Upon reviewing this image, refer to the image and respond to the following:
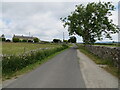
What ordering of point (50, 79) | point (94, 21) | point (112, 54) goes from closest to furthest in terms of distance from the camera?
point (50, 79)
point (112, 54)
point (94, 21)

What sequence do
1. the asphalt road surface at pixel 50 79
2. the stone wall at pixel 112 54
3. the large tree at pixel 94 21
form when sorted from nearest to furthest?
the asphalt road surface at pixel 50 79, the stone wall at pixel 112 54, the large tree at pixel 94 21

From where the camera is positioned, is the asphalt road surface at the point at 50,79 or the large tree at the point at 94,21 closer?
the asphalt road surface at the point at 50,79

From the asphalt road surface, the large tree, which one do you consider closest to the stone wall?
the asphalt road surface

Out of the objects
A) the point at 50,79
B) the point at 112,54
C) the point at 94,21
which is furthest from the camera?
the point at 94,21

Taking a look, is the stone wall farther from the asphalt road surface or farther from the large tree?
the large tree

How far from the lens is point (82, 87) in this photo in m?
5.69

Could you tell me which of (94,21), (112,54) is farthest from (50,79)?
(94,21)

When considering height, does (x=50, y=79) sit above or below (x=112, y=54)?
below

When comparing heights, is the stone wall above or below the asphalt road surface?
above

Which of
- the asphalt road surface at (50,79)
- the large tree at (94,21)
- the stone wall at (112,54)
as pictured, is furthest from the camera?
the large tree at (94,21)

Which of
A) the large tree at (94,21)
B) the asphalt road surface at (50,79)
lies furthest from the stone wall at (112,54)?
the large tree at (94,21)

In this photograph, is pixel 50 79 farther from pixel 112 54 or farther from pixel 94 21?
pixel 94 21

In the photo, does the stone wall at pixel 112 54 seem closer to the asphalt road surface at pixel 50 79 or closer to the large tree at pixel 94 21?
the asphalt road surface at pixel 50 79

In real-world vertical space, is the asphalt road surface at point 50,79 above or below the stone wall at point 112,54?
below
